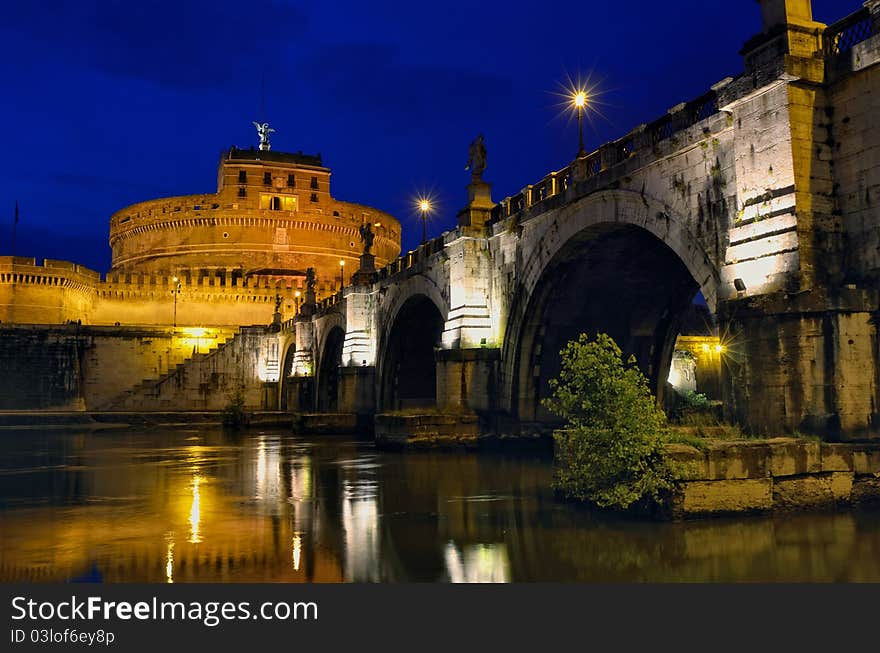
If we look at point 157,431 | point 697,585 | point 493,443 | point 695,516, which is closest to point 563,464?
point 695,516

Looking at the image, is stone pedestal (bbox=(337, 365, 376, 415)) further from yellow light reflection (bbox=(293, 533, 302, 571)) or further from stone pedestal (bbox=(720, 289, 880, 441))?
yellow light reflection (bbox=(293, 533, 302, 571))

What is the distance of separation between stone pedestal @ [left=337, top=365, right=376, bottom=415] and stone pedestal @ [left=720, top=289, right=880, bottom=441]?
22.5m

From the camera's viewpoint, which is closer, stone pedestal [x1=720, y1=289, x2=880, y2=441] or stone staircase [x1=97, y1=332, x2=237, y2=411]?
stone pedestal [x1=720, y1=289, x2=880, y2=441]

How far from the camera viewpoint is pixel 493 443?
2041 cm

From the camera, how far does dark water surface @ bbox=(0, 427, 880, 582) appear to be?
262 inches

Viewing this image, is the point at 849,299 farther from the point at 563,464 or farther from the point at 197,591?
the point at 197,591

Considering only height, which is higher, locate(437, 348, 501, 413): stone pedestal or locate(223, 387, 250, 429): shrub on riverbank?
locate(437, 348, 501, 413): stone pedestal

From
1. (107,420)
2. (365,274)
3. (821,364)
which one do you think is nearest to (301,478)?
(821,364)

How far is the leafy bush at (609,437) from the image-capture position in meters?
8.80

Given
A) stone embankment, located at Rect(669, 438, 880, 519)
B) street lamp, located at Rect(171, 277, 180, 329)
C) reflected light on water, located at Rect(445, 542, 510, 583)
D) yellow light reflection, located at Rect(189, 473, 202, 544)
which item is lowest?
reflected light on water, located at Rect(445, 542, 510, 583)

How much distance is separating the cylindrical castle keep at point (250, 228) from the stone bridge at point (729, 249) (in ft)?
164

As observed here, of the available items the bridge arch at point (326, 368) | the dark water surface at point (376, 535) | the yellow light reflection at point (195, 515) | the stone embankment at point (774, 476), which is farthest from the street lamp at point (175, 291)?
the stone embankment at point (774, 476)

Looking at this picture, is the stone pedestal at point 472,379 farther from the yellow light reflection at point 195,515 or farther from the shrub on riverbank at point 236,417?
the shrub on riverbank at point 236,417

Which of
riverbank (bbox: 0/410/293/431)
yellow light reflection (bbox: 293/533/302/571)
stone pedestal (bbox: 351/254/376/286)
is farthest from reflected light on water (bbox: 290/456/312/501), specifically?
riverbank (bbox: 0/410/293/431)
